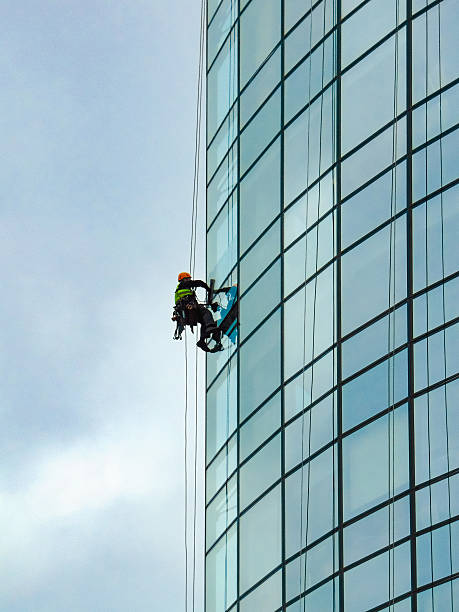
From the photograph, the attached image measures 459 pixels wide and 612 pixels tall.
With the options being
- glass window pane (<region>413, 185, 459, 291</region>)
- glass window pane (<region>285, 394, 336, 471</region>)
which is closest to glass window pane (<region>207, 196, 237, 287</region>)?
glass window pane (<region>285, 394, 336, 471</region>)

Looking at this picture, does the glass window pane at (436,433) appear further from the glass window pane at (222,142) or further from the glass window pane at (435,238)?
the glass window pane at (222,142)

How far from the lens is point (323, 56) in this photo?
Result: 3653cm

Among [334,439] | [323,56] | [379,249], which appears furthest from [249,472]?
[323,56]

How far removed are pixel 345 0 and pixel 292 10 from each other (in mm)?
2486

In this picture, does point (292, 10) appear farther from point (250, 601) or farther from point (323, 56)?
point (250, 601)

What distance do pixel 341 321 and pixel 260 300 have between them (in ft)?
13.9

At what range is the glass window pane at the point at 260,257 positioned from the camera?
123ft

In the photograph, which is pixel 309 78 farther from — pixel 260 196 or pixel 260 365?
pixel 260 365

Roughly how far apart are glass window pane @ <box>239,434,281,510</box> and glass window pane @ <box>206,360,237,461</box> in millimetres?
1639

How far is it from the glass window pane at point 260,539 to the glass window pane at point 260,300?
445 centimetres

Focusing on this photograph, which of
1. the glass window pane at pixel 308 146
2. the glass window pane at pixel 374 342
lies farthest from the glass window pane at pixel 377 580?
the glass window pane at pixel 308 146

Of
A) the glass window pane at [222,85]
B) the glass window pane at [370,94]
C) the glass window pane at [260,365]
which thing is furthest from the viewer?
the glass window pane at [222,85]

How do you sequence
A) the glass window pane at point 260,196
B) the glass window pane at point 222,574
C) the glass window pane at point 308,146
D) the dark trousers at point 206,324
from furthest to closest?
the dark trousers at point 206,324 → the glass window pane at point 260,196 → the glass window pane at point 222,574 → the glass window pane at point 308,146

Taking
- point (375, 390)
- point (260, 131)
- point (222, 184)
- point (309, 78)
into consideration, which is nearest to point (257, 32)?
point (260, 131)
